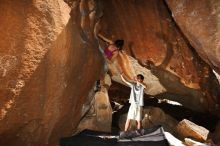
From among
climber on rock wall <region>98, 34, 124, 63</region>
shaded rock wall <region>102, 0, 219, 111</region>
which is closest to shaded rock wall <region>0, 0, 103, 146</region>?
climber on rock wall <region>98, 34, 124, 63</region>

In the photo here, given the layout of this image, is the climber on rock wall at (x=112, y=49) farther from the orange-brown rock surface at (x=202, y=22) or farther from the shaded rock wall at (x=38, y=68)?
the orange-brown rock surface at (x=202, y=22)

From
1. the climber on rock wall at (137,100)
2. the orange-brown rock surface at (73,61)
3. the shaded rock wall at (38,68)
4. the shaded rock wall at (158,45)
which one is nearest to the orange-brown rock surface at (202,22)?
the orange-brown rock surface at (73,61)

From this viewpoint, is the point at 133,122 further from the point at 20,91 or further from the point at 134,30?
the point at 20,91

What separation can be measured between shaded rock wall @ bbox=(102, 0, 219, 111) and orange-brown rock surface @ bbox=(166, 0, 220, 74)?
1.19m

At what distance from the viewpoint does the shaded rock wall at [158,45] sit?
1084 centimetres

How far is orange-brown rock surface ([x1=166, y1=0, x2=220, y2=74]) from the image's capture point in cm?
889

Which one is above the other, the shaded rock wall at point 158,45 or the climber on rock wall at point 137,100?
the shaded rock wall at point 158,45

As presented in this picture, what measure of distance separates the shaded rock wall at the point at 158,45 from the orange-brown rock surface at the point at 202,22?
119 cm

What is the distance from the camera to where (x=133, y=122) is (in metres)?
10.5

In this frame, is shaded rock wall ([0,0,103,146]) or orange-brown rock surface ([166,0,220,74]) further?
orange-brown rock surface ([166,0,220,74])

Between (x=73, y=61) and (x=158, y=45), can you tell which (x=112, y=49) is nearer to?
(x=158, y=45)

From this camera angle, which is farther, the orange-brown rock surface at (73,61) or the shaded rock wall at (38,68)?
the orange-brown rock surface at (73,61)

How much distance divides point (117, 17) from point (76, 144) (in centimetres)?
493

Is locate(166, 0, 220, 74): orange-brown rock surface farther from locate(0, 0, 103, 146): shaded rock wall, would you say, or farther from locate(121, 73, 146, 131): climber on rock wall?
locate(0, 0, 103, 146): shaded rock wall
